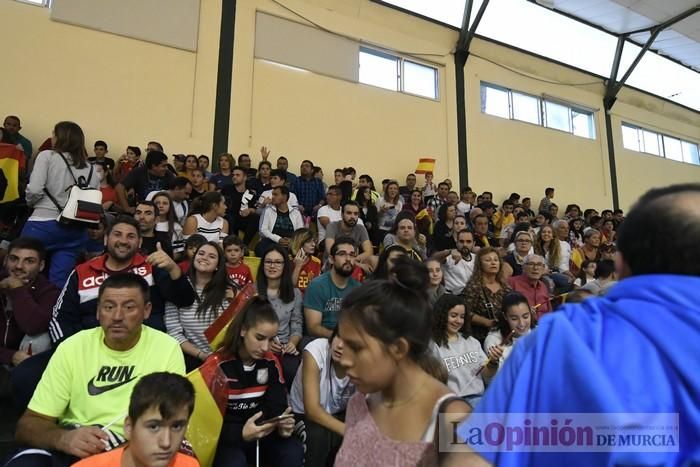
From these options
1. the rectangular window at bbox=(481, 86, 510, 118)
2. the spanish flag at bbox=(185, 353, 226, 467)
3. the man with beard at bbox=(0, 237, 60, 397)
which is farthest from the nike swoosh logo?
the rectangular window at bbox=(481, 86, 510, 118)

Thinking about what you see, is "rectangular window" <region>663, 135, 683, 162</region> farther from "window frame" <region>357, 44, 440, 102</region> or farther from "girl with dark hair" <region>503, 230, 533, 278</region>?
"girl with dark hair" <region>503, 230, 533, 278</region>

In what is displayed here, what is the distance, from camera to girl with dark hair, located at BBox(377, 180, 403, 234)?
5551 millimetres

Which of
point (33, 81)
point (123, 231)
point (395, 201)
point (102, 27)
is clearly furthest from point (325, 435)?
point (102, 27)

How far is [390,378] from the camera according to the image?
3.27 ft

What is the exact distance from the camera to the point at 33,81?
534 centimetres

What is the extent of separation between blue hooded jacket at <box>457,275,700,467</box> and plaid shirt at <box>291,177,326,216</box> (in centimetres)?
524

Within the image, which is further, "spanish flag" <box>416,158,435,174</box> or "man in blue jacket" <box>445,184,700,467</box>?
"spanish flag" <box>416,158,435,174</box>

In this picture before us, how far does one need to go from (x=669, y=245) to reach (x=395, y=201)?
207 inches

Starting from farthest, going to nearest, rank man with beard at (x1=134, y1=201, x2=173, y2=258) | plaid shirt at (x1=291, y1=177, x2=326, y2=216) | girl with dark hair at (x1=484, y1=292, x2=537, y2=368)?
plaid shirt at (x1=291, y1=177, x2=326, y2=216) < man with beard at (x1=134, y1=201, x2=173, y2=258) < girl with dark hair at (x1=484, y1=292, x2=537, y2=368)

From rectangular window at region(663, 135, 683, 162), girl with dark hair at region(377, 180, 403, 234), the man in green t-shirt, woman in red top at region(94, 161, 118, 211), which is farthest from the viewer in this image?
rectangular window at region(663, 135, 683, 162)

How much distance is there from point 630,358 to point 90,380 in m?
1.70

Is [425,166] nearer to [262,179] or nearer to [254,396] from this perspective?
[262,179]

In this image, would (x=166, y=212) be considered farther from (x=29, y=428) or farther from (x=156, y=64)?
(x=156, y=64)

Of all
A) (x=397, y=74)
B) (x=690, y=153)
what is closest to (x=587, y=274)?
(x=397, y=74)
